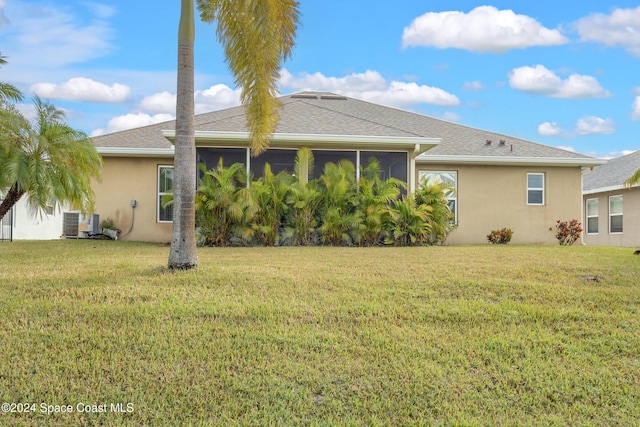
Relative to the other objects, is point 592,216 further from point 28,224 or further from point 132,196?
point 28,224

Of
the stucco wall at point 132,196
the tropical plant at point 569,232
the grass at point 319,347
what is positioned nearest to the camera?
the grass at point 319,347

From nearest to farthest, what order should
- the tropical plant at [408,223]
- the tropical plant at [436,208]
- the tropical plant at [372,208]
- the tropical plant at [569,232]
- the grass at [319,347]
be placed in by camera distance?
the grass at [319,347] < the tropical plant at [372,208] < the tropical plant at [408,223] < the tropical plant at [436,208] < the tropical plant at [569,232]

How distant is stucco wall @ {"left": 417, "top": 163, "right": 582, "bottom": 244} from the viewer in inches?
674

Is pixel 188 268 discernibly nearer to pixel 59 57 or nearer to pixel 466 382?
pixel 466 382

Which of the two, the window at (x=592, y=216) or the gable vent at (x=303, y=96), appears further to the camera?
the window at (x=592, y=216)

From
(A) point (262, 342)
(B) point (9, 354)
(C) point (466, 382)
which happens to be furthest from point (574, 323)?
(B) point (9, 354)

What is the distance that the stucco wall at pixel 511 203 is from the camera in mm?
17109

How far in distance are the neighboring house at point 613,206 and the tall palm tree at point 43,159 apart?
18132 mm

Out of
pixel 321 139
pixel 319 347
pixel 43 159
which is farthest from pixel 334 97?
pixel 319 347

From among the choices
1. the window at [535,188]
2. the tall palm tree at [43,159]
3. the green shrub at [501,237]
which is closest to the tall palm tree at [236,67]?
the tall palm tree at [43,159]

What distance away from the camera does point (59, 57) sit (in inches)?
488

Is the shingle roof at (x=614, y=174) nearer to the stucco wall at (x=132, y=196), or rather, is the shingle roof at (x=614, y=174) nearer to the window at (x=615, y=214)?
the window at (x=615, y=214)

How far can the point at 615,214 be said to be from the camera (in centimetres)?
2105

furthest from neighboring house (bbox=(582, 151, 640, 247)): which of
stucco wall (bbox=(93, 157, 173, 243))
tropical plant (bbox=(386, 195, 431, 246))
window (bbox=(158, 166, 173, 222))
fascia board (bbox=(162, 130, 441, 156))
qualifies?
stucco wall (bbox=(93, 157, 173, 243))
